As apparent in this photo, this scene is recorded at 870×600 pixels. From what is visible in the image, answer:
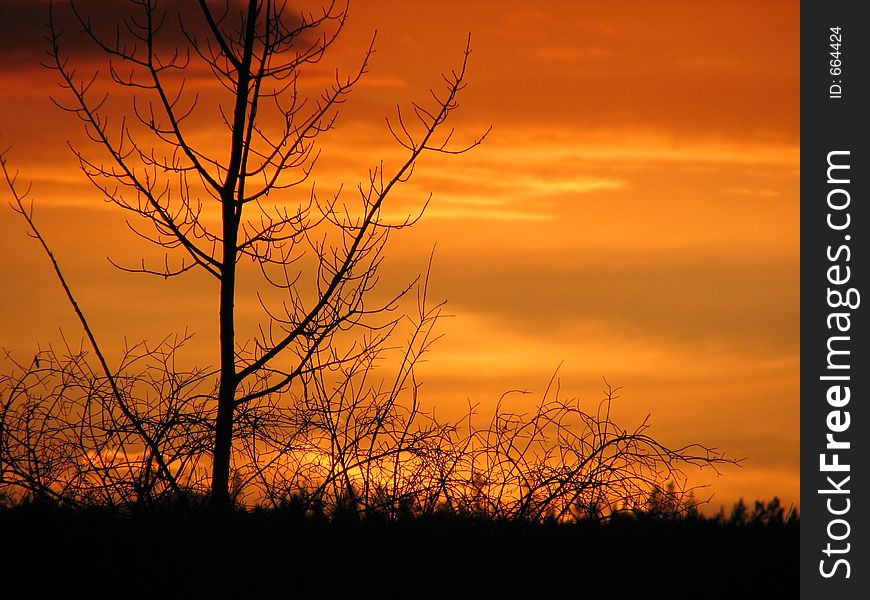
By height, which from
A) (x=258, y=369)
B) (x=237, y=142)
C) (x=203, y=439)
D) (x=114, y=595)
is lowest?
(x=114, y=595)

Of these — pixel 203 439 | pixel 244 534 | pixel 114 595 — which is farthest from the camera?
pixel 203 439

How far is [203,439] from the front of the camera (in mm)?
7133

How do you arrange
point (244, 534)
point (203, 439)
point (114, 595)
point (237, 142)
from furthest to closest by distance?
point (237, 142)
point (203, 439)
point (244, 534)
point (114, 595)

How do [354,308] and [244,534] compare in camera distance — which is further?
[354,308]

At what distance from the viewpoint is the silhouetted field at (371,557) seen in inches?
243

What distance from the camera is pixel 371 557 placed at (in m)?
6.34

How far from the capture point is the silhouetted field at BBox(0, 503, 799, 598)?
6164mm

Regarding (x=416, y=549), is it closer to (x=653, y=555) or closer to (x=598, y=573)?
(x=598, y=573)

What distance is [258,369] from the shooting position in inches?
294

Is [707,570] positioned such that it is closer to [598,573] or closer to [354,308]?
[598,573]

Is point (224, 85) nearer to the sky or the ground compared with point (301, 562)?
nearer to the sky
